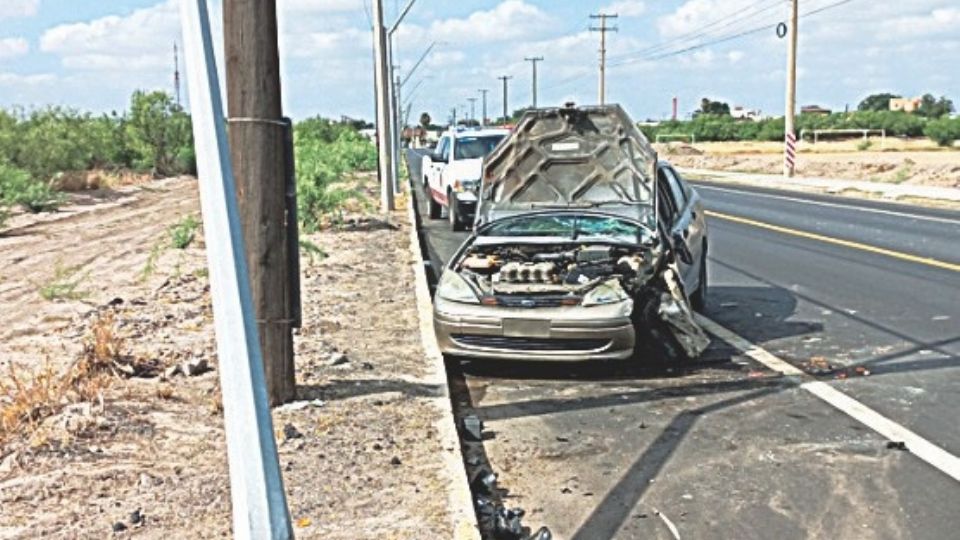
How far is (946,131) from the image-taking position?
71.9 metres

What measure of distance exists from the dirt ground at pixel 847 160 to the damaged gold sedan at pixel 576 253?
28.0 meters

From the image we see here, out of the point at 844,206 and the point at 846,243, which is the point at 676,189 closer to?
the point at 846,243

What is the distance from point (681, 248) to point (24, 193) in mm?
25289

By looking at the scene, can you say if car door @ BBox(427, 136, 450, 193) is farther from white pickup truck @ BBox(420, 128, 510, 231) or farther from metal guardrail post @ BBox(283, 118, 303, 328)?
metal guardrail post @ BBox(283, 118, 303, 328)

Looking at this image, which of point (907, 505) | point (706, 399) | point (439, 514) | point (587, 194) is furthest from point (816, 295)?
point (439, 514)

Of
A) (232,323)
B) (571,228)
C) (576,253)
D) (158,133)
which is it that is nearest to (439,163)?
(571,228)

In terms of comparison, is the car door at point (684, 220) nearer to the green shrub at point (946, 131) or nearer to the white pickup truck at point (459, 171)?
the white pickup truck at point (459, 171)

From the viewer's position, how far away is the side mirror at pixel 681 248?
373 inches

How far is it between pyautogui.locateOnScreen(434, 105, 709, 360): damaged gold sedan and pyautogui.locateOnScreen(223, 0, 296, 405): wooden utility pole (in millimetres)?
1932

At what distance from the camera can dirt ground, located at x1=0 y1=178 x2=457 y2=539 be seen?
495 centimetres

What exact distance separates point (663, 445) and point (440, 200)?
55.1 ft

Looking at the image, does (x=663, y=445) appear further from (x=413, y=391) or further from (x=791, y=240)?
(x=791, y=240)

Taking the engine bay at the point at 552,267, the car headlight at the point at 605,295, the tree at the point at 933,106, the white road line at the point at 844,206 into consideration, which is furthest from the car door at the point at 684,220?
the tree at the point at 933,106

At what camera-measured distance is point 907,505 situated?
533 centimetres
